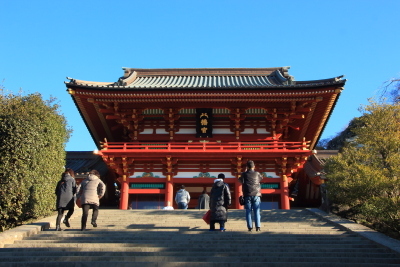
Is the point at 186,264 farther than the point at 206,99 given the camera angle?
No

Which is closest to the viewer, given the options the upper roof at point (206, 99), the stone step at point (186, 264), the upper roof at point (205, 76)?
the stone step at point (186, 264)

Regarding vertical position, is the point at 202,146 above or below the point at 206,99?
below

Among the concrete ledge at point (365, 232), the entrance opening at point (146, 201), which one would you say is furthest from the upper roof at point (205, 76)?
the concrete ledge at point (365, 232)

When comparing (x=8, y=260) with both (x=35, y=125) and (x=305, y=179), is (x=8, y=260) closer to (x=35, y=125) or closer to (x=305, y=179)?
(x=35, y=125)

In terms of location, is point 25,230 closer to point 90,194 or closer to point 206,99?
point 90,194

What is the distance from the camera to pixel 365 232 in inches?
344

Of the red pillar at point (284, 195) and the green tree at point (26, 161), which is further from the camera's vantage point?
the red pillar at point (284, 195)

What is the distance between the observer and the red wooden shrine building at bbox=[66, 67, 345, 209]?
54.6 feet

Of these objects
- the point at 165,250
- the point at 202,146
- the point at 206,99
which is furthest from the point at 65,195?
the point at 206,99

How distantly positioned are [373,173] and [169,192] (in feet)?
31.5

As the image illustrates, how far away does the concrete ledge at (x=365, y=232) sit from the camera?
7.68 m

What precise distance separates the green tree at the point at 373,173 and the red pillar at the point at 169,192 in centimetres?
772

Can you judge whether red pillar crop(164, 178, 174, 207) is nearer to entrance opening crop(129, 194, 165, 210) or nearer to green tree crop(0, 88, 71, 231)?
entrance opening crop(129, 194, 165, 210)

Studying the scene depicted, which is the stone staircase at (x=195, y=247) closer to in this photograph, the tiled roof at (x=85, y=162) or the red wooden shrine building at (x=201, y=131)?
the red wooden shrine building at (x=201, y=131)
